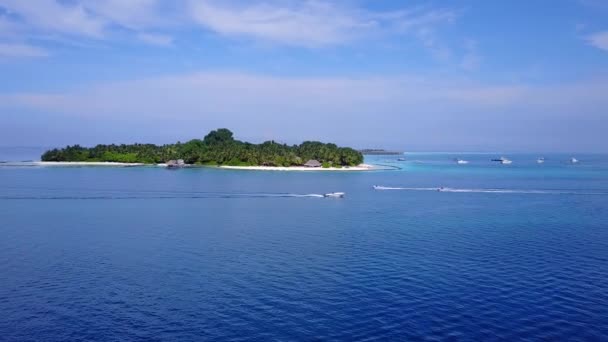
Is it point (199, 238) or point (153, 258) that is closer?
point (153, 258)

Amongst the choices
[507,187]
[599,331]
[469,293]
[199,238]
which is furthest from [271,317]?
[507,187]

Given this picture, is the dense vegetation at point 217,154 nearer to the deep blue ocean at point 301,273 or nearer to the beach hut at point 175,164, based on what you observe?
the beach hut at point 175,164

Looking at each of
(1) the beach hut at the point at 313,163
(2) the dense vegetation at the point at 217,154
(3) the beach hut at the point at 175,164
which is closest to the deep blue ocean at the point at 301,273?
(3) the beach hut at the point at 175,164

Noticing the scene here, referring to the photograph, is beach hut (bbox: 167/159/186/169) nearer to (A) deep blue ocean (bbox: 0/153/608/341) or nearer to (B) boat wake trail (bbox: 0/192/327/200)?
(B) boat wake trail (bbox: 0/192/327/200)

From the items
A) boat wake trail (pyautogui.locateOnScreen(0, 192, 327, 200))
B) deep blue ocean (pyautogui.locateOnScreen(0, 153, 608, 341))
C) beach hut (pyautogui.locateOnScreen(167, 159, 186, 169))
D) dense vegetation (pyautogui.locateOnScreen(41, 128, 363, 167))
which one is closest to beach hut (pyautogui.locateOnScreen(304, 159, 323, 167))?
dense vegetation (pyautogui.locateOnScreen(41, 128, 363, 167))

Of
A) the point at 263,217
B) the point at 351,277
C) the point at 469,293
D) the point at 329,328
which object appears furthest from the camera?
the point at 263,217

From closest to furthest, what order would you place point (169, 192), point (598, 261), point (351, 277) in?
point (351, 277) < point (598, 261) < point (169, 192)

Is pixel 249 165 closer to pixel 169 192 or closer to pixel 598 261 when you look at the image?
pixel 169 192
